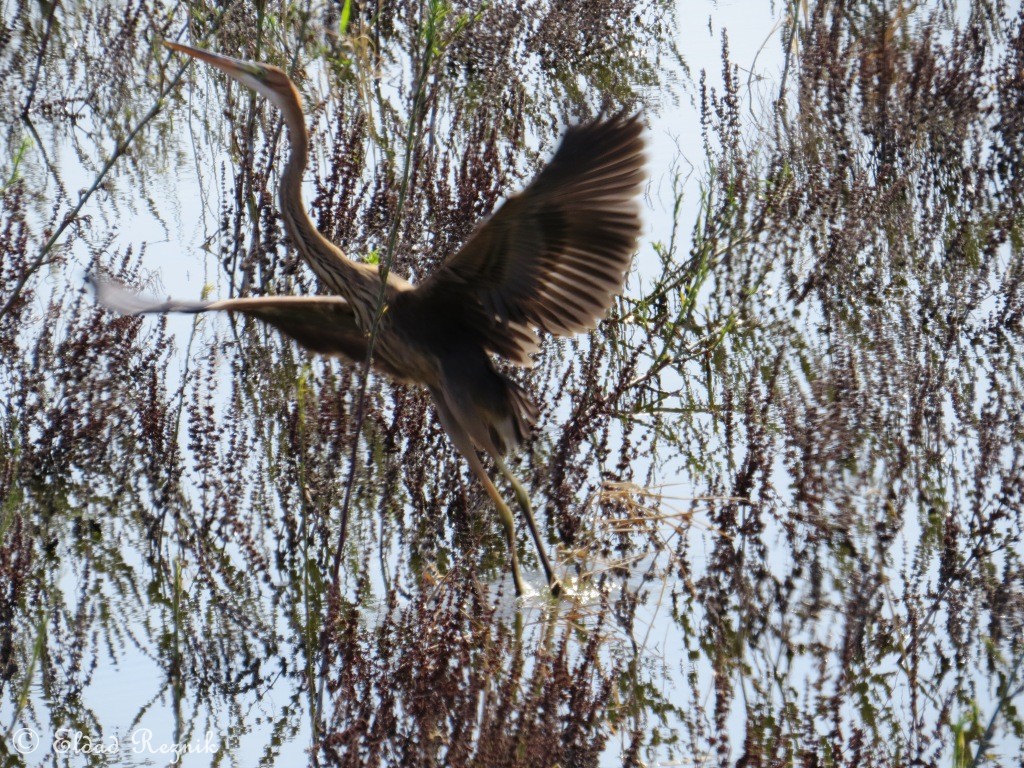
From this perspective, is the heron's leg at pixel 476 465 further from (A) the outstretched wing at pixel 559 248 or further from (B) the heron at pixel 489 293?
(A) the outstretched wing at pixel 559 248

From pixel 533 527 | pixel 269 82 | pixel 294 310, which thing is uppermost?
pixel 269 82

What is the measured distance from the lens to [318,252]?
4969mm

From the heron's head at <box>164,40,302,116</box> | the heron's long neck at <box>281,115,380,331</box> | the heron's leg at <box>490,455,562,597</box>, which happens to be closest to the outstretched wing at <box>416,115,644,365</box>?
the heron's long neck at <box>281,115,380,331</box>

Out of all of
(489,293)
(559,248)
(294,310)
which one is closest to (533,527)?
(489,293)

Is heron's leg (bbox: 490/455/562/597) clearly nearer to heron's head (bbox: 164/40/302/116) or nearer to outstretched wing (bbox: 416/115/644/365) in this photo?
outstretched wing (bbox: 416/115/644/365)

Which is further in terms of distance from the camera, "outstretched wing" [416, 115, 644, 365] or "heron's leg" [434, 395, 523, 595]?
"heron's leg" [434, 395, 523, 595]

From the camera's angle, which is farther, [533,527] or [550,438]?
[550,438]

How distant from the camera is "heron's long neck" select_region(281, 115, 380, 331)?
479cm

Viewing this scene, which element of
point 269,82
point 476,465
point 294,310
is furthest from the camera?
point 269,82

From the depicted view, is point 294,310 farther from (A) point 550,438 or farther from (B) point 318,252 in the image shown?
(A) point 550,438

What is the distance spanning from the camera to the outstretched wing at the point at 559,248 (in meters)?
4.05

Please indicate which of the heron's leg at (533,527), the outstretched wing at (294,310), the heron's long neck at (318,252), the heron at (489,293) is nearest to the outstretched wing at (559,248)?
the heron at (489,293)

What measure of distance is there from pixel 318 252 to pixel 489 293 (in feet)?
2.57

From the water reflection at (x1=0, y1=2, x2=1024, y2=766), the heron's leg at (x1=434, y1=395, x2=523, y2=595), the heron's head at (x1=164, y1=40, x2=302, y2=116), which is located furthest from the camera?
the heron's head at (x1=164, y1=40, x2=302, y2=116)
